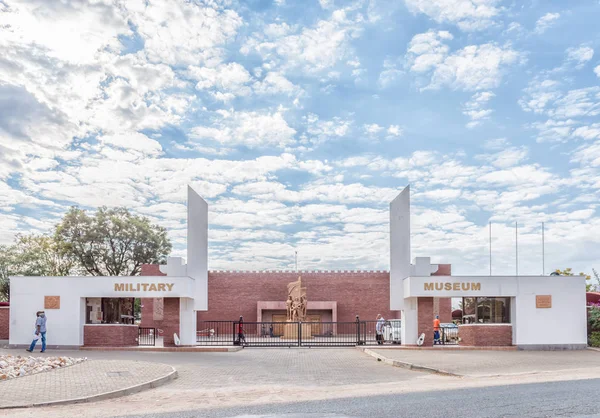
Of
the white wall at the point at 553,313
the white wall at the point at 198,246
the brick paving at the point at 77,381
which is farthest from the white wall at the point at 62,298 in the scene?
the white wall at the point at 553,313

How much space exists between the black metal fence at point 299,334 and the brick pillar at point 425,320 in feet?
8.62

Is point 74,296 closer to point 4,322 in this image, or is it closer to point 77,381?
point 4,322

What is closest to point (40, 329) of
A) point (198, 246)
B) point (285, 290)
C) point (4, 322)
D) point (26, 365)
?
point (4, 322)

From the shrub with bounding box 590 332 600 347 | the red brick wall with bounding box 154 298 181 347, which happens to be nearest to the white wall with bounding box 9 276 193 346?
the red brick wall with bounding box 154 298 181 347

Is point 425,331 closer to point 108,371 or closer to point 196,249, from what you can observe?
point 196,249

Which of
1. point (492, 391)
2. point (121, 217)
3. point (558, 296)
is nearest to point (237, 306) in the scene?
point (121, 217)

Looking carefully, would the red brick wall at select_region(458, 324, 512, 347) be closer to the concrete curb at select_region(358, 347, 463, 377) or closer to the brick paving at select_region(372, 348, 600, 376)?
the brick paving at select_region(372, 348, 600, 376)

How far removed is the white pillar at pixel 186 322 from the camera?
97.3 feet

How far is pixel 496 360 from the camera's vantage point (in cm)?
2281

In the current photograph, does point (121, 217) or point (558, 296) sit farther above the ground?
point (121, 217)

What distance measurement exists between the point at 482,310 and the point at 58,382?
67.7ft

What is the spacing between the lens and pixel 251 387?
16.4 metres

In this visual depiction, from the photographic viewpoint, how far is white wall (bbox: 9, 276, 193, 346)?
2842cm

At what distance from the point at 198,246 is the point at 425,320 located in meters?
11.2
